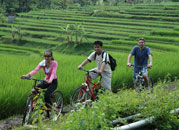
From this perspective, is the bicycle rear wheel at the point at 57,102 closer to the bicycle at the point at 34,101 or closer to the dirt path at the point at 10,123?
the bicycle at the point at 34,101

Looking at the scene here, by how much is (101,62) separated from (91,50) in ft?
76.7

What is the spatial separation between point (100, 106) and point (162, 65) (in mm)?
7871

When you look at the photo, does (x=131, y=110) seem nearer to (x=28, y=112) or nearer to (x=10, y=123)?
(x=28, y=112)

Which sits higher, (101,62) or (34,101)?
(101,62)

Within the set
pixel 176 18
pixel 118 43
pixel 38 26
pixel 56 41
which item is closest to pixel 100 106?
pixel 118 43

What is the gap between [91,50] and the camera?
1150 inches

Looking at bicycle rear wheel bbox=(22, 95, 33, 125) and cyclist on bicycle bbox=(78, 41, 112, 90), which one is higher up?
cyclist on bicycle bbox=(78, 41, 112, 90)

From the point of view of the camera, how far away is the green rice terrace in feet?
11.9

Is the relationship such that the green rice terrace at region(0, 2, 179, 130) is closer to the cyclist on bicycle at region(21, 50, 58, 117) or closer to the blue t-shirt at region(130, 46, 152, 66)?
the cyclist on bicycle at region(21, 50, 58, 117)

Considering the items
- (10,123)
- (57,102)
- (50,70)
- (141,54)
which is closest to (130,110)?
(50,70)

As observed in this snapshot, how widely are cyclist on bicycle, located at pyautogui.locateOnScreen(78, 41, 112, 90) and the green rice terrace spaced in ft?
1.49

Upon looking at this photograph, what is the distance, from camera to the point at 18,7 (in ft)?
168

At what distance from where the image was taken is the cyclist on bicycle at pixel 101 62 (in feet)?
18.7

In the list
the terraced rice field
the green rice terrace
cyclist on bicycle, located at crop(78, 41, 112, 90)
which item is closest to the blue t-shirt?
the green rice terrace
